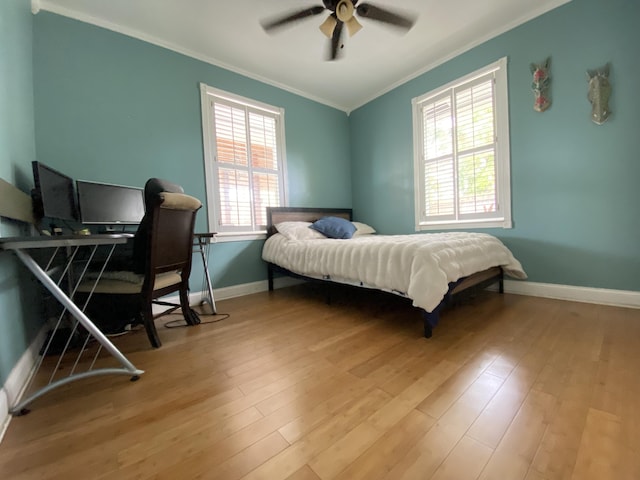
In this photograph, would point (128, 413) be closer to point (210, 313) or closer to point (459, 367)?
point (210, 313)

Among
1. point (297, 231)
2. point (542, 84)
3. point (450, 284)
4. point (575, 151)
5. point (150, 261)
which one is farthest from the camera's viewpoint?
point (297, 231)

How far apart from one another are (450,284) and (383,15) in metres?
2.18

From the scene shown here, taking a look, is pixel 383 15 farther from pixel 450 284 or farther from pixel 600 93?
pixel 450 284

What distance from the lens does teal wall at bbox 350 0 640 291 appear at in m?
1.98

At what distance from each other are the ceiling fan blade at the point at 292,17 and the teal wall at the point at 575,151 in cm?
183

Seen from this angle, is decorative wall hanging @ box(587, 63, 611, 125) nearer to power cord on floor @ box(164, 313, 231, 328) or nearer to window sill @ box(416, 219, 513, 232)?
window sill @ box(416, 219, 513, 232)

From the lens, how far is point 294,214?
3.46m

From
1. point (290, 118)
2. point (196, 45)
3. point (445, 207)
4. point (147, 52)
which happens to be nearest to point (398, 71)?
point (290, 118)

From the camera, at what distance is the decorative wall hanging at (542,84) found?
2295mm

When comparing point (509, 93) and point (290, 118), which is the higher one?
point (290, 118)

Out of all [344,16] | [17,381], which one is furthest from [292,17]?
[17,381]

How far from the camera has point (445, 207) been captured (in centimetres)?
308

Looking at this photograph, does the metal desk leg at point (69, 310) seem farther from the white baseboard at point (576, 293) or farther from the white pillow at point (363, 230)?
the white baseboard at point (576, 293)

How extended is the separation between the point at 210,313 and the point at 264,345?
38.7 inches
